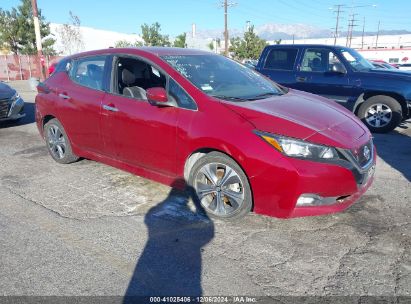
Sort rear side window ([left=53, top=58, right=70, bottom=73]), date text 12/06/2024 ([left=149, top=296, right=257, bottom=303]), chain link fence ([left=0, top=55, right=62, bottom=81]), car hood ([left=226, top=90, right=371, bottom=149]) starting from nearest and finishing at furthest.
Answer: date text 12/06/2024 ([left=149, top=296, right=257, bottom=303]), car hood ([left=226, top=90, right=371, bottom=149]), rear side window ([left=53, top=58, right=70, bottom=73]), chain link fence ([left=0, top=55, right=62, bottom=81])

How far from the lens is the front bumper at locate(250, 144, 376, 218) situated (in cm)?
324

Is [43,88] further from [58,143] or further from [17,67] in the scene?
[17,67]

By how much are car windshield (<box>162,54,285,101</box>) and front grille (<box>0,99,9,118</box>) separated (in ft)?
18.3

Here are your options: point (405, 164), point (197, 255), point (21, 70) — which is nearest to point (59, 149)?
point (197, 255)

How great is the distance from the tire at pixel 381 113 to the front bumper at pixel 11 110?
24.7 feet

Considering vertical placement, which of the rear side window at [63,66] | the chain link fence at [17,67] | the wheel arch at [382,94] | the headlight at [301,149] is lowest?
the chain link fence at [17,67]

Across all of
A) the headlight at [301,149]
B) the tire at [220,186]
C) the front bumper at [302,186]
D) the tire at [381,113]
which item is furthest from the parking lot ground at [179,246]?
the tire at [381,113]

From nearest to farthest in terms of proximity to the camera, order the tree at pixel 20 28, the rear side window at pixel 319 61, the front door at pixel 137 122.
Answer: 1. the front door at pixel 137 122
2. the rear side window at pixel 319 61
3. the tree at pixel 20 28

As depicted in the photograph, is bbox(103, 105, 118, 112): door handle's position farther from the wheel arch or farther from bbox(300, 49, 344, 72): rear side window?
the wheel arch

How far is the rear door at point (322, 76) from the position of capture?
787 centimetres

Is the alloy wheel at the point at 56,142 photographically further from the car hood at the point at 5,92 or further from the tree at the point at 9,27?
the tree at the point at 9,27

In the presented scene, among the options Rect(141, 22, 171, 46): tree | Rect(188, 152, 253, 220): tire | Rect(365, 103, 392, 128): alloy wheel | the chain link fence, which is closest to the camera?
Rect(188, 152, 253, 220): tire

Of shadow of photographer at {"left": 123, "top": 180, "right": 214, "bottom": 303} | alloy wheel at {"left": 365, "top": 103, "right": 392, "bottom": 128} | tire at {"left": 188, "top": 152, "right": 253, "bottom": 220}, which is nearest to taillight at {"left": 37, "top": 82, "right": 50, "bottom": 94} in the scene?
shadow of photographer at {"left": 123, "top": 180, "right": 214, "bottom": 303}

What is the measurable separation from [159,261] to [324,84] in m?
6.17
